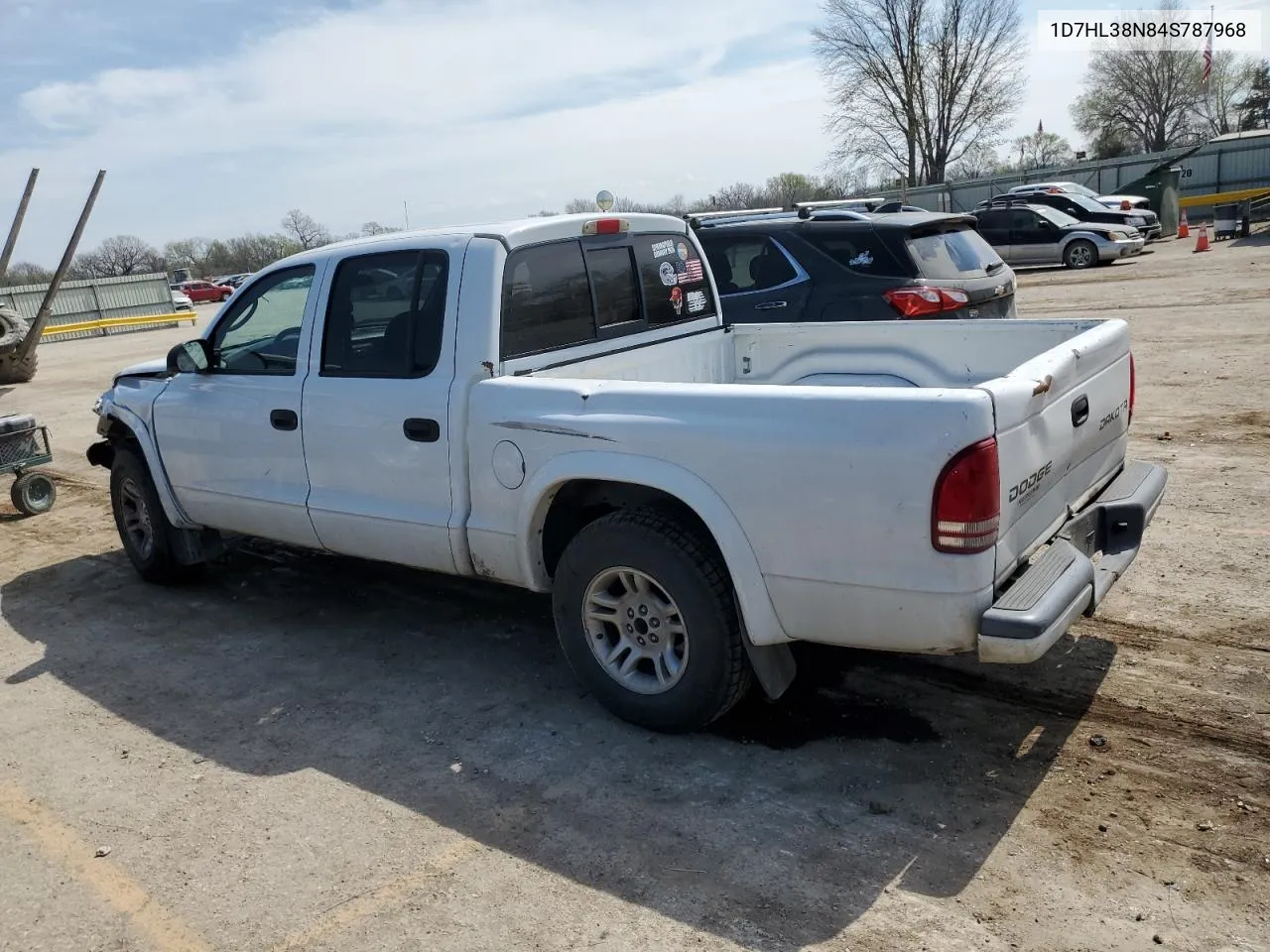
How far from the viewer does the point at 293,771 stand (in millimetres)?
3992

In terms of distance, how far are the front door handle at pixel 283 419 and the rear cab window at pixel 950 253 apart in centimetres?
488

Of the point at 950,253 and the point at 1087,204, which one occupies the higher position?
the point at 950,253

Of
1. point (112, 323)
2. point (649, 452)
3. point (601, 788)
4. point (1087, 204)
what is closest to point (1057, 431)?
point (649, 452)

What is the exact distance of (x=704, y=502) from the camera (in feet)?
11.7

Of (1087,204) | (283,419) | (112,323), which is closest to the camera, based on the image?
(283,419)

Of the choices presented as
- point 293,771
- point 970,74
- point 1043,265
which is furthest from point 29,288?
point 970,74

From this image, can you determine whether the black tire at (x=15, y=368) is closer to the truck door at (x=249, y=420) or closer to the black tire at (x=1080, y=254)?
the truck door at (x=249, y=420)

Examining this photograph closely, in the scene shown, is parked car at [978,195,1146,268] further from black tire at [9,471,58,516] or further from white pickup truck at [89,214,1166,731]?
white pickup truck at [89,214,1166,731]

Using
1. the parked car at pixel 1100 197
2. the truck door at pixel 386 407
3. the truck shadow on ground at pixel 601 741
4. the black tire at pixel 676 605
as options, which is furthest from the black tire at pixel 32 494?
the parked car at pixel 1100 197

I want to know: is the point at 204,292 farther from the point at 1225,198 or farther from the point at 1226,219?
the point at 1226,219

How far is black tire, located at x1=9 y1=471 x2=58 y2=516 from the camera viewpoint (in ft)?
27.5

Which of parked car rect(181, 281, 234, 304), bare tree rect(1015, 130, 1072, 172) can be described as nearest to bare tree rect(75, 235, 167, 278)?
parked car rect(181, 281, 234, 304)

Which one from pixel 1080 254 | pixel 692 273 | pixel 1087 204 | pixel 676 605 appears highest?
pixel 692 273

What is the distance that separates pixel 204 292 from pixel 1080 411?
187 ft
